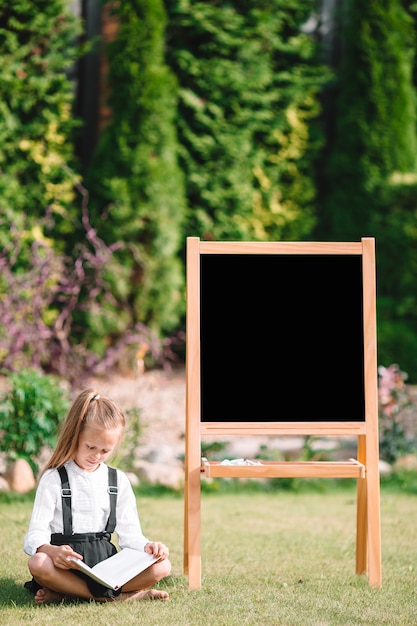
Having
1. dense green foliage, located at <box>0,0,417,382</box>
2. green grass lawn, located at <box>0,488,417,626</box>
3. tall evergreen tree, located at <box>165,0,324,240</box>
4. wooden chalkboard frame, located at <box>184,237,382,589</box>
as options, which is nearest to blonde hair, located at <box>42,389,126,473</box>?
wooden chalkboard frame, located at <box>184,237,382,589</box>

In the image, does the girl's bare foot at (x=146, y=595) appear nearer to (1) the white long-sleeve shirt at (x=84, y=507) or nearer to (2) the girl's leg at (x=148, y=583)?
(2) the girl's leg at (x=148, y=583)

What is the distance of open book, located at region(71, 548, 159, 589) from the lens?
3.25 m

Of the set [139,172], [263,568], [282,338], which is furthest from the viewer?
[139,172]

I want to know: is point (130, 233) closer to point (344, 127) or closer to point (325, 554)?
point (344, 127)

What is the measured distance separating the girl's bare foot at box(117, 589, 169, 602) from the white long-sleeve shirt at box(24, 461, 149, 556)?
183 millimetres

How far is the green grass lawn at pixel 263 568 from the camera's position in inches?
129

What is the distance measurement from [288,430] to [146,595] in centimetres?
94

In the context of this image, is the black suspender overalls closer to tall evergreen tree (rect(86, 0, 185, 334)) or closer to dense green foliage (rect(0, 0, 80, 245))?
dense green foliage (rect(0, 0, 80, 245))

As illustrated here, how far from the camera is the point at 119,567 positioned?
3.38 meters

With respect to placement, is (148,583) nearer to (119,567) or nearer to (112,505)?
(119,567)

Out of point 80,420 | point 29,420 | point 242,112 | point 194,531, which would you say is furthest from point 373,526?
point 242,112

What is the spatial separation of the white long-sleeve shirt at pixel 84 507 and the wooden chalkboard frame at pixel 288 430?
27 cm

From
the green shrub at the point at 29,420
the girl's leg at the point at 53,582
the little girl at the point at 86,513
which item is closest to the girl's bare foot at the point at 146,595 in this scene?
the little girl at the point at 86,513

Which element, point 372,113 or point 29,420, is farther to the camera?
point 372,113
